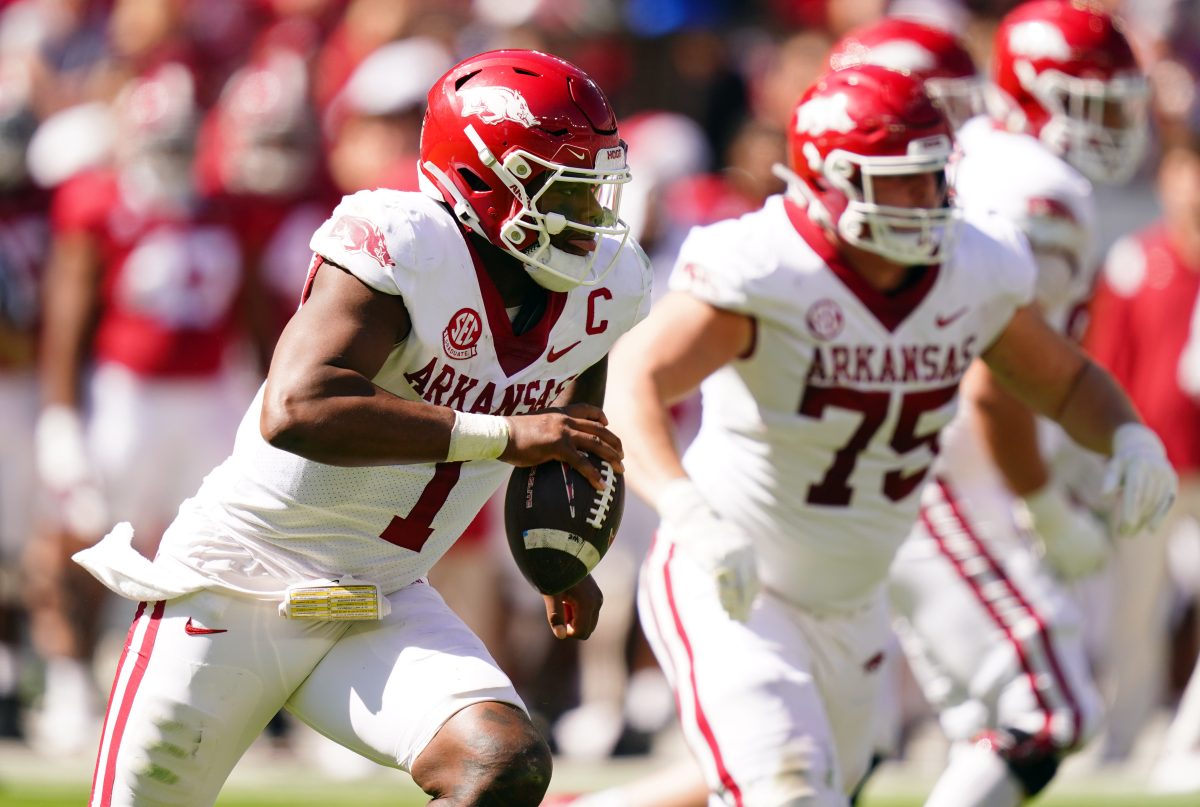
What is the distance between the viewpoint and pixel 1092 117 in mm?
5387

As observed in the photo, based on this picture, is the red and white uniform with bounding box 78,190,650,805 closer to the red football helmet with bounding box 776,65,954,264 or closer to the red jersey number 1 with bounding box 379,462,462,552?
the red jersey number 1 with bounding box 379,462,462,552

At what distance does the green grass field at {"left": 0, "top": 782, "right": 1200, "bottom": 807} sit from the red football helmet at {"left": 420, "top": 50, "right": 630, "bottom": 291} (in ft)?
10.3

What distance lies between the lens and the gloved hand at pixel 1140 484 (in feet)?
14.0

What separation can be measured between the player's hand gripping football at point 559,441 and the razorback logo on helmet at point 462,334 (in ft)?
0.64

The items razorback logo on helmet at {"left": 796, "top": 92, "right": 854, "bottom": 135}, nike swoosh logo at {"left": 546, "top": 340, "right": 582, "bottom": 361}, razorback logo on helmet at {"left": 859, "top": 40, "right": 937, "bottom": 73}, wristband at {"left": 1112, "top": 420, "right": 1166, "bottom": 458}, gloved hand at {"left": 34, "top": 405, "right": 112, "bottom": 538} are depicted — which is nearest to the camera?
nike swoosh logo at {"left": 546, "top": 340, "right": 582, "bottom": 361}

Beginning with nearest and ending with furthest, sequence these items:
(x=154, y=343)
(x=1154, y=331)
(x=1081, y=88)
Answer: (x=1081, y=88), (x=154, y=343), (x=1154, y=331)

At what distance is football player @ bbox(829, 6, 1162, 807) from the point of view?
475cm

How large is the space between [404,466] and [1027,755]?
1.91 meters

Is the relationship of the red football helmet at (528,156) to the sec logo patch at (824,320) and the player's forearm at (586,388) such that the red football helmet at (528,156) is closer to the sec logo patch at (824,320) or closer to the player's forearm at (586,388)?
the player's forearm at (586,388)

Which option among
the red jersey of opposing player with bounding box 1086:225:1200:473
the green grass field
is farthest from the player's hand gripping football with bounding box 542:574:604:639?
the red jersey of opposing player with bounding box 1086:225:1200:473

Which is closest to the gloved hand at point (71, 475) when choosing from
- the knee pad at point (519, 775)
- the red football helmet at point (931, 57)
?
the red football helmet at point (931, 57)

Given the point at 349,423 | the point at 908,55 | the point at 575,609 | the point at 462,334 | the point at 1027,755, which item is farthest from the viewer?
the point at 908,55

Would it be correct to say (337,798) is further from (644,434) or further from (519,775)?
(519,775)

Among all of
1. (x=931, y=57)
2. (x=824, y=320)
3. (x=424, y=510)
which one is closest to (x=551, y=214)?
(x=424, y=510)
